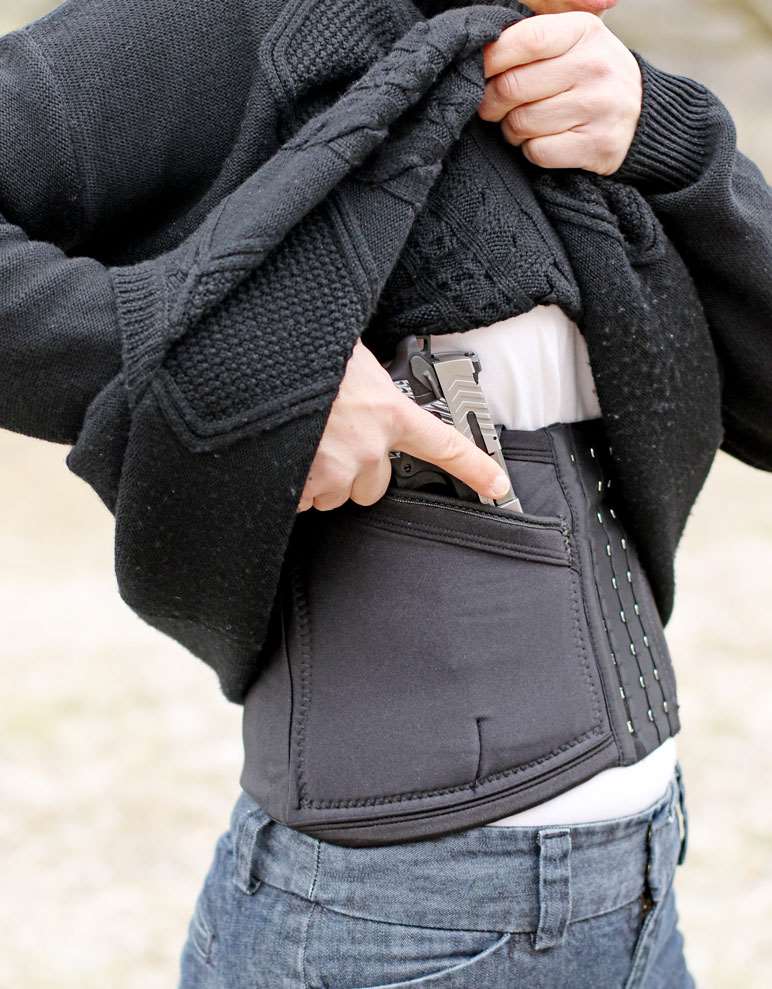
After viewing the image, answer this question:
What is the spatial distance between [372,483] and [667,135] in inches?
15.8

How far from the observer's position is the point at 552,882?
2.76 ft

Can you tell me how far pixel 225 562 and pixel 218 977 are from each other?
0.36 m

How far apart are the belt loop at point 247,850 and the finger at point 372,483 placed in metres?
0.28

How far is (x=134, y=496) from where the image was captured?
2.57ft

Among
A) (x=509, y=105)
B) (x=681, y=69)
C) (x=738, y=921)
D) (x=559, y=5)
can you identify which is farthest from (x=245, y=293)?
(x=681, y=69)

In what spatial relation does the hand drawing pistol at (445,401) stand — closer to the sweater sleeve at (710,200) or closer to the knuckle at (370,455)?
the knuckle at (370,455)

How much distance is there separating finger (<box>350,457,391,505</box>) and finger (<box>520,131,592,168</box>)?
279 millimetres

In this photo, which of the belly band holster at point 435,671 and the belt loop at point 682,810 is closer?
the belly band holster at point 435,671

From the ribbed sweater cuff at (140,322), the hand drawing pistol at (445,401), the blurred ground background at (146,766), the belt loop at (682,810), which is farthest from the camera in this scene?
the blurred ground background at (146,766)

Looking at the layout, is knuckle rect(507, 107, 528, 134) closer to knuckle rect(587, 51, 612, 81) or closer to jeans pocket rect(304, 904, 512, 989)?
knuckle rect(587, 51, 612, 81)

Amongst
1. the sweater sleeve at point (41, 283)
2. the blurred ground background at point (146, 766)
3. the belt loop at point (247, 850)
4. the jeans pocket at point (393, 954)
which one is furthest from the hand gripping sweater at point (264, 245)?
the blurred ground background at point (146, 766)

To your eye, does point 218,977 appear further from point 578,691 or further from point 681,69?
point 681,69

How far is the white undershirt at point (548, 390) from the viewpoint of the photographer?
0.86m

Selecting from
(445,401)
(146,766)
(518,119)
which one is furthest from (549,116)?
(146,766)
